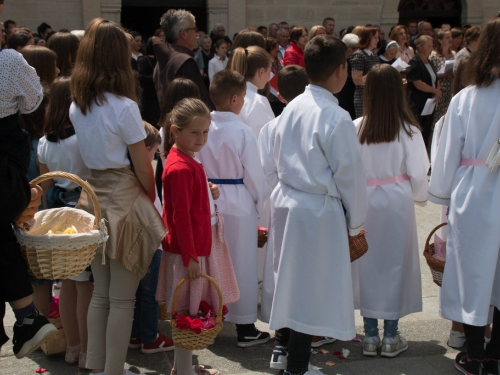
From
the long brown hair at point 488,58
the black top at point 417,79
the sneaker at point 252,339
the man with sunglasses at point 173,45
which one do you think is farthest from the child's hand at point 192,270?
the black top at point 417,79

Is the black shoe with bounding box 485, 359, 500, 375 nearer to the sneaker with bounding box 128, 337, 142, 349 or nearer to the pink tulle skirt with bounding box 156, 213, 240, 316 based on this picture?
the pink tulle skirt with bounding box 156, 213, 240, 316

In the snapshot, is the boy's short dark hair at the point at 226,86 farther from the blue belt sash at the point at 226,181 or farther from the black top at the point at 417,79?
the black top at the point at 417,79

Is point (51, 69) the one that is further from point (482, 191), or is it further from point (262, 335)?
point (482, 191)

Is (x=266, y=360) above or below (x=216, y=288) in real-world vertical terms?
below

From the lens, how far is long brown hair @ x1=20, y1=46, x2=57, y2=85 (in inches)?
187

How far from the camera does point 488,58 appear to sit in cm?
386

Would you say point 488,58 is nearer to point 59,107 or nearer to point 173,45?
point 59,107

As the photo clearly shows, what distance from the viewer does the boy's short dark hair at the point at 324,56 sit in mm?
3809

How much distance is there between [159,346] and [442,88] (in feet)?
23.2

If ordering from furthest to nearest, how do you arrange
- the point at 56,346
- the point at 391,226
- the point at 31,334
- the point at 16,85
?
the point at 391,226, the point at 56,346, the point at 31,334, the point at 16,85

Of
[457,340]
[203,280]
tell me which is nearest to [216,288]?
[203,280]

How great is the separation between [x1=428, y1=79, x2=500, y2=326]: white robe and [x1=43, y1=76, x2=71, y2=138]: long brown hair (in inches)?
84.3

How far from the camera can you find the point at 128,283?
3.71 meters

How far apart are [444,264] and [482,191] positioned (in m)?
0.55
